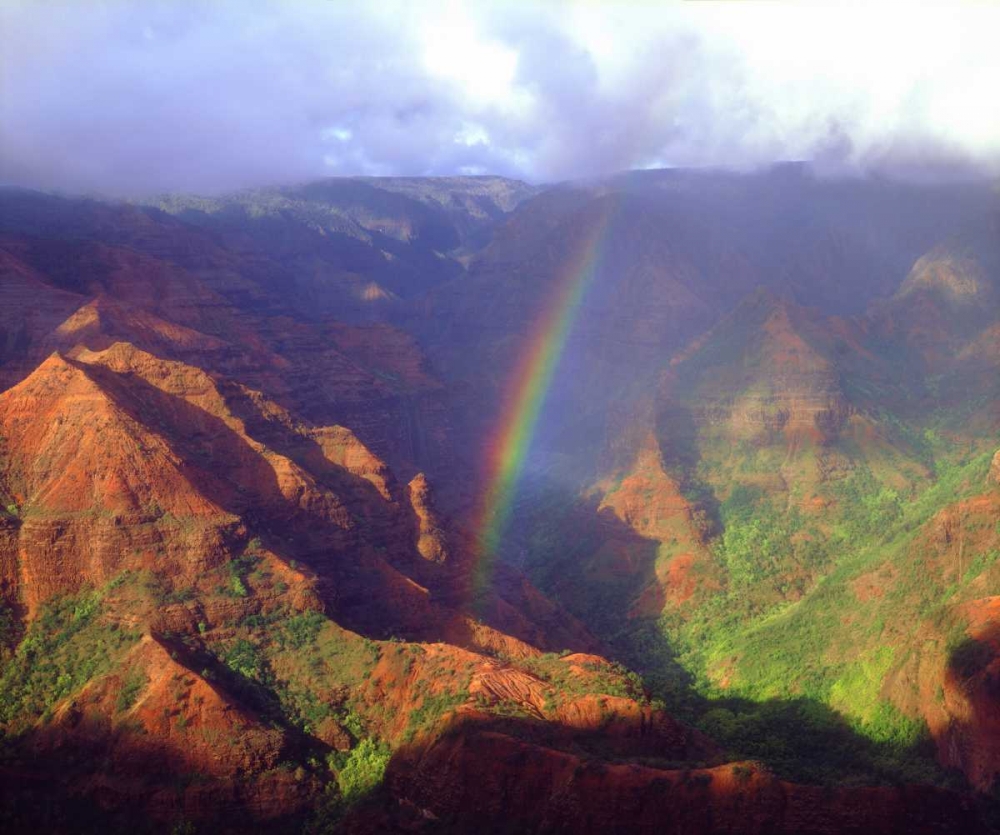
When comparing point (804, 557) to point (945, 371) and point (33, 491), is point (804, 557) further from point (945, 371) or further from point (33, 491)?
point (33, 491)

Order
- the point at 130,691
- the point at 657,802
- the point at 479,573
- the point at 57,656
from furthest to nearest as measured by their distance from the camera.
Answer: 1. the point at 479,573
2. the point at 57,656
3. the point at 130,691
4. the point at 657,802

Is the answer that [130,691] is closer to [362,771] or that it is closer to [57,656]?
[57,656]

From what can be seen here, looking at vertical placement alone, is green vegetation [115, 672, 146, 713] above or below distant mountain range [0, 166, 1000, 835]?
below

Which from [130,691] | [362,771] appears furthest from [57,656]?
[362,771]

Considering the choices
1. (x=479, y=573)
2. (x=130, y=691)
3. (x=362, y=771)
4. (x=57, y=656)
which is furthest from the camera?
(x=479, y=573)

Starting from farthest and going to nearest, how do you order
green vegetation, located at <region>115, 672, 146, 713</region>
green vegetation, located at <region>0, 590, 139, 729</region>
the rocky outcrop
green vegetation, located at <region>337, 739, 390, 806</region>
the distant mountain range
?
green vegetation, located at <region>0, 590, 139, 729</region> < green vegetation, located at <region>115, 672, 146, 713</region> < green vegetation, located at <region>337, 739, 390, 806</region> < the distant mountain range < the rocky outcrop

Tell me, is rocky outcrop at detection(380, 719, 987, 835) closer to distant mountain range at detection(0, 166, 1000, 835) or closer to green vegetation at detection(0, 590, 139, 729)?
distant mountain range at detection(0, 166, 1000, 835)

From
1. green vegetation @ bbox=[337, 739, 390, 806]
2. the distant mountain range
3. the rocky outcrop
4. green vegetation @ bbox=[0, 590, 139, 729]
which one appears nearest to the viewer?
the rocky outcrop

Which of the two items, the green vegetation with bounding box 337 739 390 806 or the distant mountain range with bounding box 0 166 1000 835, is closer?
the distant mountain range with bounding box 0 166 1000 835

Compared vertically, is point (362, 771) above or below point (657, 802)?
below

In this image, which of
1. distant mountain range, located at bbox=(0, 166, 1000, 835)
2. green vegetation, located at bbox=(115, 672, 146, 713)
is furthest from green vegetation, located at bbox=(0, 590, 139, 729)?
green vegetation, located at bbox=(115, 672, 146, 713)

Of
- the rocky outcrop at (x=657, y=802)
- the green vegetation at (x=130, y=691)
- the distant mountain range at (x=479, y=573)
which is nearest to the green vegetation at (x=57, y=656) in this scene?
the distant mountain range at (x=479, y=573)
